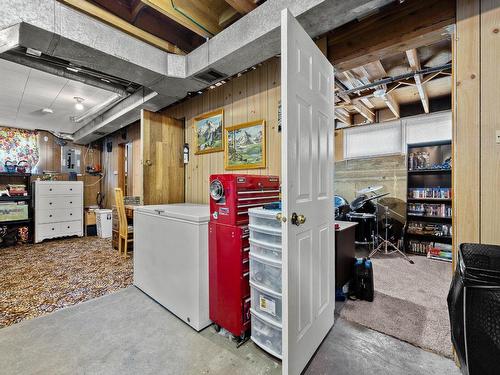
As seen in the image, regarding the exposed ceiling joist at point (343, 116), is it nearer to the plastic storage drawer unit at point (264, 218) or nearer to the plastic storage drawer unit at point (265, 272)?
the plastic storage drawer unit at point (264, 218)

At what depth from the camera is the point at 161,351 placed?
175cm

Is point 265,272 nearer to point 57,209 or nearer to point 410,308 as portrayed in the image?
point 410,308

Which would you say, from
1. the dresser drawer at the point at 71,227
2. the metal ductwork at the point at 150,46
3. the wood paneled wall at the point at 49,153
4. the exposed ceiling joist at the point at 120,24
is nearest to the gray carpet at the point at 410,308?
the metal ductwork at the point at 150,46

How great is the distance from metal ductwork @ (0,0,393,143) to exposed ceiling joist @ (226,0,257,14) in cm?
10

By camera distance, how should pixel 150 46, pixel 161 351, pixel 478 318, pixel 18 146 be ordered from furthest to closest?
pixel 18 146 → pixel 150 46 → pixel 161 351 → pixel 478 318

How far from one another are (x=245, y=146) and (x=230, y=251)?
4.34 ft

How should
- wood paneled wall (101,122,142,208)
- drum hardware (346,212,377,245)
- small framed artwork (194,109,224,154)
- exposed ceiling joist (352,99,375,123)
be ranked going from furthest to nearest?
1. wood paneled wall (101,122,142,208)
2. drum hardware (346,212,377,245)
3. exposed ceiling joist (352,99,375,123)
4. small framed artwork (194,109,224,154)

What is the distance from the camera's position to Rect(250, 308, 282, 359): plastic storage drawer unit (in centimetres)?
162

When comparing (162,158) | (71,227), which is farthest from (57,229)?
(162,158)

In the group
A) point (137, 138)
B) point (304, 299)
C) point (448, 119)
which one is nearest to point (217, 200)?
point (304, 299)

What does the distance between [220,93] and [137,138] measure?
2872 mm

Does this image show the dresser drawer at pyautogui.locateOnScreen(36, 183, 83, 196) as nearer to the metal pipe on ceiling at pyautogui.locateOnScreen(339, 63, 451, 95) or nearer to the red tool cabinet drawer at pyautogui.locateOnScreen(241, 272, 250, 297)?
the red tool cabinet drawer at pyautogui.locateOnScreen(241, 272, 250, 297)

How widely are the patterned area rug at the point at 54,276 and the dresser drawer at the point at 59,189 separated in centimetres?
110

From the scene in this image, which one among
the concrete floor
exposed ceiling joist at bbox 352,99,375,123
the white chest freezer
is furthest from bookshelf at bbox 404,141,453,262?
the white chest freezer
